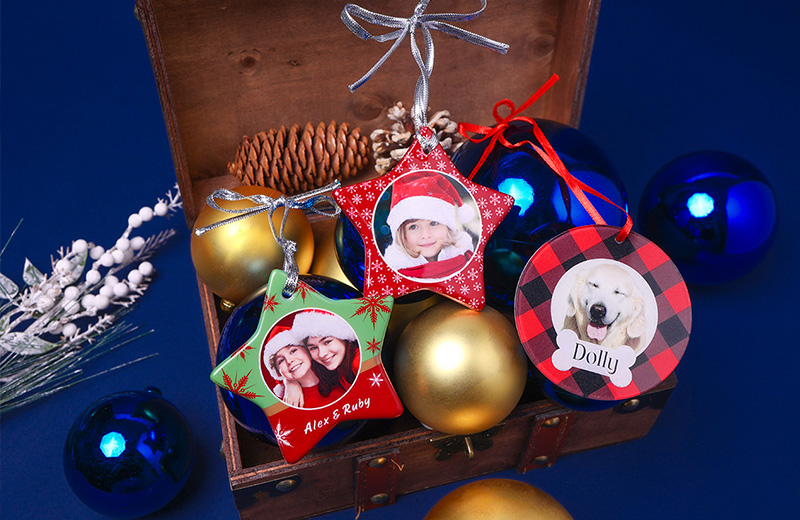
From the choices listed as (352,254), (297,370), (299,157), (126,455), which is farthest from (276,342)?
(299,157)

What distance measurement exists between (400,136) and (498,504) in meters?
0.68

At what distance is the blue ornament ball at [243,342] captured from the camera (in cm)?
90

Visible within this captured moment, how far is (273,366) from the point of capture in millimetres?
875

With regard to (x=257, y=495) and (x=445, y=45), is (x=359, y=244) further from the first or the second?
(x=445, y=45)

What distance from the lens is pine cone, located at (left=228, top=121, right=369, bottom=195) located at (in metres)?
1.29

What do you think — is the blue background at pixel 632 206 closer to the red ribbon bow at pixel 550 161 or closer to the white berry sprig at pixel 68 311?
the white berry sprig at pixel 68 311

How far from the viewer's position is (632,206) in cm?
150

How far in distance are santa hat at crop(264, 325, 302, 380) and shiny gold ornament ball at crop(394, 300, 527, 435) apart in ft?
0.51

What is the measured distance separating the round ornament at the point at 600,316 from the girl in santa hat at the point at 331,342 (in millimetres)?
223

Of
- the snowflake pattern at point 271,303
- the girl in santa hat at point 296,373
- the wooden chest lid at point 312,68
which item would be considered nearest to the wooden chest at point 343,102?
the wooden chest lid at point 312,68

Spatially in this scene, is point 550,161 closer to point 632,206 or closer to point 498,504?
point 498,504

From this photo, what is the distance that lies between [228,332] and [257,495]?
0.24m

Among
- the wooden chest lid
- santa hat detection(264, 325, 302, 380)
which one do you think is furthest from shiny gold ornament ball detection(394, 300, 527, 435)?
the wooden chest lid

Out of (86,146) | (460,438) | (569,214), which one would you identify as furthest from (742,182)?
(86,146)
